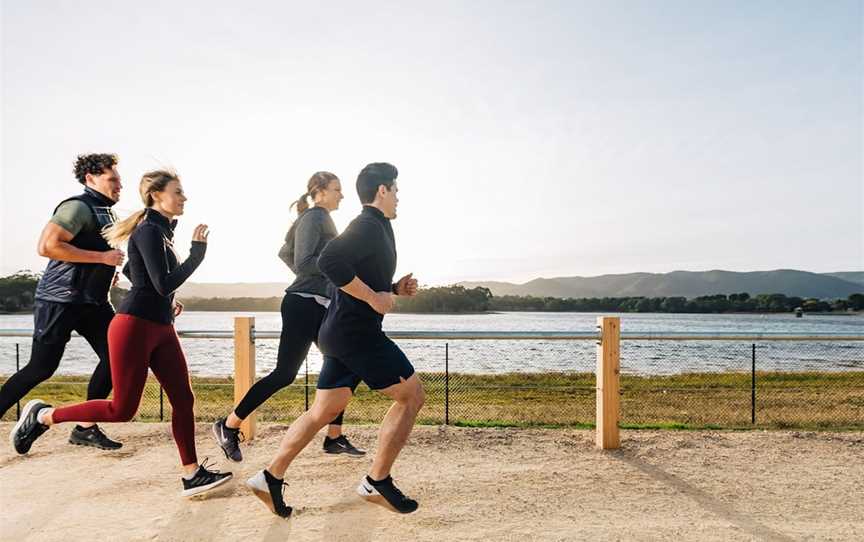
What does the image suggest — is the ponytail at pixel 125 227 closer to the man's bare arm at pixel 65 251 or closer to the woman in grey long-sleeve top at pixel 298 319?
the man's bare arm at pixel 65 251

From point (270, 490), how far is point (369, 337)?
3.07ft

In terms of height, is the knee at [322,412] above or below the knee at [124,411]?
above

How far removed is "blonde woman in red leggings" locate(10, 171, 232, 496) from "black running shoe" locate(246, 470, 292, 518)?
0.58 metres

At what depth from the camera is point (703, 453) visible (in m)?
5.22

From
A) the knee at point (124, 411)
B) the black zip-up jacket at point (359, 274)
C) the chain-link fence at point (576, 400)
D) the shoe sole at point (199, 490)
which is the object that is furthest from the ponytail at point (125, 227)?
the chain-link fence at point (576, 400)

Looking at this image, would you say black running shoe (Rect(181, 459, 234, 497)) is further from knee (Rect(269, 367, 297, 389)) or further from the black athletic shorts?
the black athletic shorts

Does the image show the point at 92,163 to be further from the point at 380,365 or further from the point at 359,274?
the point at 380,365

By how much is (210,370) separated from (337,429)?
3267cm

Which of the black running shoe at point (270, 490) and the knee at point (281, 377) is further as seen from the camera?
the knee at point (281, 377)

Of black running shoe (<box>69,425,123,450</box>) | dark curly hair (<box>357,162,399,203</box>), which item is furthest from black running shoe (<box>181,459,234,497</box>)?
dark curly hair (<box>357,162,399,203</box>)

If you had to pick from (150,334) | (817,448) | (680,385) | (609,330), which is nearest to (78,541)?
(150,334)

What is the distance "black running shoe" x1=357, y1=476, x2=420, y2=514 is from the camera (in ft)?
10.9

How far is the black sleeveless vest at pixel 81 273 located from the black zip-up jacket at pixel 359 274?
5.83ft

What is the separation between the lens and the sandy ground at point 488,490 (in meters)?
3.47
